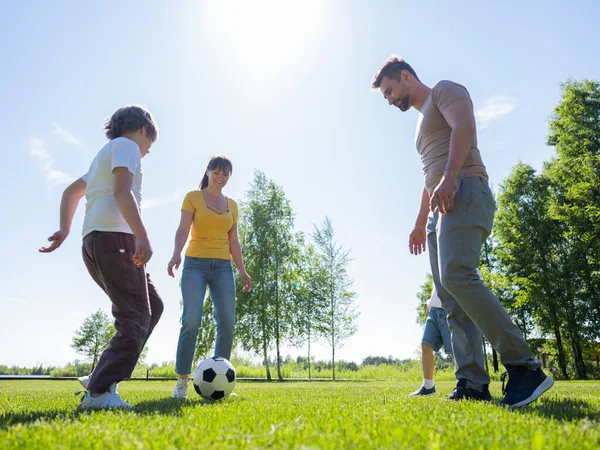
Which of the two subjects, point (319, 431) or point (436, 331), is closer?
point (319, 431)

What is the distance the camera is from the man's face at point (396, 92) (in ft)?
14.7

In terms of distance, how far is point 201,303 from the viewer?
5.36 m

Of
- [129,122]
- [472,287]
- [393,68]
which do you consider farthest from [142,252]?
[393,68]

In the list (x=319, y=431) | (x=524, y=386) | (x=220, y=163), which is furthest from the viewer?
(x=220, y=163)

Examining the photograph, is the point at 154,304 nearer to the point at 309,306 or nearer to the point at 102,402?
the point at 102,402

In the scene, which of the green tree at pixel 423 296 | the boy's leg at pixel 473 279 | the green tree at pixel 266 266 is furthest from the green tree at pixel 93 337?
the boy's leg at pixel 473 279

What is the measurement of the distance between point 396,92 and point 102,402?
12.9ft

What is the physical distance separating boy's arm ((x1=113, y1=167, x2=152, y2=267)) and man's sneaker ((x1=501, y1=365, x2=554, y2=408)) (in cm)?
304

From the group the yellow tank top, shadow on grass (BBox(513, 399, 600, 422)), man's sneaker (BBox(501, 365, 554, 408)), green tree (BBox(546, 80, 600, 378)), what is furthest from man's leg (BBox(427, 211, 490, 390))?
green tree (BBox(546, 80, 600, 378))

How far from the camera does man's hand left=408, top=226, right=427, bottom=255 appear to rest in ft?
16.8

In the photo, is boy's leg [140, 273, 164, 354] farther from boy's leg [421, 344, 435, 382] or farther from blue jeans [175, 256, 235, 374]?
boy's leg [421, 344, 435, 382]

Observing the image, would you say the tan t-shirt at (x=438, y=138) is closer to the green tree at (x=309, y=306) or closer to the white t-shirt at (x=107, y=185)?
the white t-shirt at (x=107, y=185)

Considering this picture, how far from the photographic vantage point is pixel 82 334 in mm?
33219

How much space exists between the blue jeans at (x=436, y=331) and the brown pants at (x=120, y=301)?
13.4 feet
